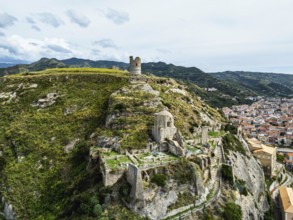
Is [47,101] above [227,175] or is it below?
above

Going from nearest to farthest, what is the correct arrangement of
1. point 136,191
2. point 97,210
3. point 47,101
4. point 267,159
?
point 97,210 → point 136,191 → point 47,101 → point 267,159

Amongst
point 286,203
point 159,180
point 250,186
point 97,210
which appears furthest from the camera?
point 286,203

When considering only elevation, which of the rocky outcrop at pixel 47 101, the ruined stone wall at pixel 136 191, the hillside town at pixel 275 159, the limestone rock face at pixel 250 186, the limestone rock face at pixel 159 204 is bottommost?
the hillside town at pixel 275 159

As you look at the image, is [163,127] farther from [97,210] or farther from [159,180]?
[97,210]

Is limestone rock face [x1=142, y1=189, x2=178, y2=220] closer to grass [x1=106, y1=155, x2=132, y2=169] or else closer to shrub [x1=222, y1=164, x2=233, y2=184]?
grass [x1=106, y1=155, x2=132, y2=169]

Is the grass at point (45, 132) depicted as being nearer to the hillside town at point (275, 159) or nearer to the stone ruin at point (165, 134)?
the stone ruin at point (165, 134)

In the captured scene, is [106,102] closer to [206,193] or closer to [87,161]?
[87,161]

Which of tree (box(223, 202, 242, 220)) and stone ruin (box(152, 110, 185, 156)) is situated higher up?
stone ruin (box(152, 110, 185, 156))

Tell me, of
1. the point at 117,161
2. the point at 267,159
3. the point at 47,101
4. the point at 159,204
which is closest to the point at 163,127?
the point at 117,161

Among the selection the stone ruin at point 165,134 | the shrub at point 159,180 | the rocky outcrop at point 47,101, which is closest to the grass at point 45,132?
the rocky outcrop at point 47,101

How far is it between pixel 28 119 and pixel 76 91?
1273 cm

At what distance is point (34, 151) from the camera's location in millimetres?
50125

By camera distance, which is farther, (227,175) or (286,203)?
(286,203)

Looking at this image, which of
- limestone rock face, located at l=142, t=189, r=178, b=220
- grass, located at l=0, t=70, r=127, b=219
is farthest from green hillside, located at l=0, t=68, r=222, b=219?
limestone rock face, located at l=142, t=189, r=178, b=220
